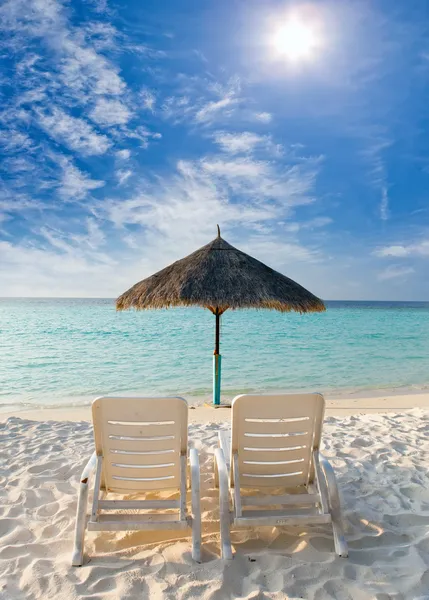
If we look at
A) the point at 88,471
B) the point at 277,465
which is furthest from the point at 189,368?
the point at 88,471

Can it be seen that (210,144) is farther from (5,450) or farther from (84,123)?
(5,450)

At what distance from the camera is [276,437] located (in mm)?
2410

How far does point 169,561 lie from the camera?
2.19 meters

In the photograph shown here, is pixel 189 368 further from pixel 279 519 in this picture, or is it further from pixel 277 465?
pixel 279 519

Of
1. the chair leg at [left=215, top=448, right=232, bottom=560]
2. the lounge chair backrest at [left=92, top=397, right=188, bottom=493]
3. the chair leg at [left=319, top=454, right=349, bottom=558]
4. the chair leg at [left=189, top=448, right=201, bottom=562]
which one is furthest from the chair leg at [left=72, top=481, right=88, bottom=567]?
the chair leg at [left=319, top=454, right=349, bottom=558]

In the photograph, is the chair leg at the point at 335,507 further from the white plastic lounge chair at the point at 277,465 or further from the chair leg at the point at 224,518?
the chair leg at the point at 224,518

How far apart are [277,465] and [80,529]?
46.1 inches

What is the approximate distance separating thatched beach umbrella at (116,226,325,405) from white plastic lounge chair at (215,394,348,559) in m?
3.13

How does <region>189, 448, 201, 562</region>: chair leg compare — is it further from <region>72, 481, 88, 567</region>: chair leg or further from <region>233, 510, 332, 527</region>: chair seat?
<region>72, 481, 88, 567</region>: chair leg

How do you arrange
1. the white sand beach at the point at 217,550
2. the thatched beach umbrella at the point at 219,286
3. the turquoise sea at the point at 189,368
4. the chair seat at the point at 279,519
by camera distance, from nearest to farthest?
the white sand beach at the point at 217,550 < the chair seat at the point at 279,519 < the thatched beach umbrella at the point at 219,286 < the turquoise sea at the point at 189,368

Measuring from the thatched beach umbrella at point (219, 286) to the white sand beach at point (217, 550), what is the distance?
7.97 feet

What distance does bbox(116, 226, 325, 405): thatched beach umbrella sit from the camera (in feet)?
18.3

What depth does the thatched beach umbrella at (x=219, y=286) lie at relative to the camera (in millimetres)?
5566

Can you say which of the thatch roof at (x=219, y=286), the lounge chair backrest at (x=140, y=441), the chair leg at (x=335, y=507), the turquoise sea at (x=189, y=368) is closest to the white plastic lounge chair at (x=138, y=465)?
the lounge chair backrest at (x=140, y=441)
